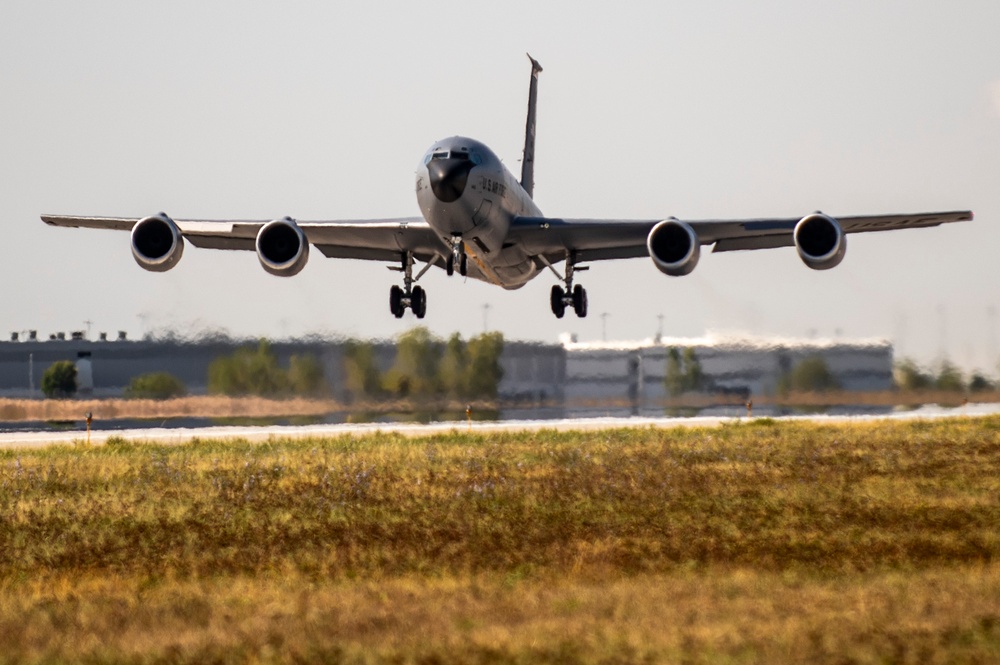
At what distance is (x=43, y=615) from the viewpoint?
15.8 metres

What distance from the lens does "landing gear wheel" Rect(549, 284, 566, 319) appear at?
39.3m

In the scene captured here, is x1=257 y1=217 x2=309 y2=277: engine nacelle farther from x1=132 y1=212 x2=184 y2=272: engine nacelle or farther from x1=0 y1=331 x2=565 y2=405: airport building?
x1=0 y1=331 x2=565 y2=405: airport building

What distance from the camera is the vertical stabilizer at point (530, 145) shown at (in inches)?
1834

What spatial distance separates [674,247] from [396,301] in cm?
891

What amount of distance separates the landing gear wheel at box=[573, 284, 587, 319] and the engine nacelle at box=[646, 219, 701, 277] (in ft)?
22.7

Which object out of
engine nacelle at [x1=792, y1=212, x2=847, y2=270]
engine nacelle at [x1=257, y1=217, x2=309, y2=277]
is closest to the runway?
engine nacelle at [x1=257, y1=217, x2=309, y2=277]

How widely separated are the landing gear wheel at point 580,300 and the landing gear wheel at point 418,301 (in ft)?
15.3

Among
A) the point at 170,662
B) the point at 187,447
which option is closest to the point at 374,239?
the point at 187,447

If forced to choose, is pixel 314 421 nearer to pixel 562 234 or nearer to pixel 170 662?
pixel 562 234

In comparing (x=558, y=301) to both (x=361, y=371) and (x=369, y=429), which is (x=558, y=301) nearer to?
(x=361, y=371)

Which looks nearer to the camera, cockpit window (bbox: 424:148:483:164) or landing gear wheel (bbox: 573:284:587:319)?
cockpit window (bbox: 424:148:483:164)

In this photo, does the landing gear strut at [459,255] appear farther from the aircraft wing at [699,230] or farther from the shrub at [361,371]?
the shrub at [361,371]

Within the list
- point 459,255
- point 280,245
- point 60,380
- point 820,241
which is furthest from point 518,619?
point 60,380

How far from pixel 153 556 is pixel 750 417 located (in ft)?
117
